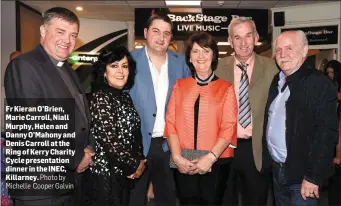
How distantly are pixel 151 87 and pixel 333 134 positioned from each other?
4.83ft

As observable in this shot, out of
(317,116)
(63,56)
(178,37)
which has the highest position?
(178,37)

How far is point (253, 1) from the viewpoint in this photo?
30.4 feet

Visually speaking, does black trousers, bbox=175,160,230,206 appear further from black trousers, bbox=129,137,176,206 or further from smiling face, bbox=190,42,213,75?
smiling face, bbox=190,42,213,75

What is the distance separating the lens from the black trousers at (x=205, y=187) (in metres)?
2.79

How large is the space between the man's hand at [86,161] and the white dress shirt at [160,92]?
2.10ft

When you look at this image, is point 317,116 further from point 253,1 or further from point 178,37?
point 253,1

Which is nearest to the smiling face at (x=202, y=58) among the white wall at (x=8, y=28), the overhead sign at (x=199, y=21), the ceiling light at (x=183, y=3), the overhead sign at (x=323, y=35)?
the overhead sign at (x=199, y=21)

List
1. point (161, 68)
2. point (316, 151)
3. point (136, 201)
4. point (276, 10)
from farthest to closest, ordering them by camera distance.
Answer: point (276, 10) < point (161, 68) < point (136, 201) < point (316, 151)

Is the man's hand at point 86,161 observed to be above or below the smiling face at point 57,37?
below

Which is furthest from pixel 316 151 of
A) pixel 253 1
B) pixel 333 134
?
pixel 253 1

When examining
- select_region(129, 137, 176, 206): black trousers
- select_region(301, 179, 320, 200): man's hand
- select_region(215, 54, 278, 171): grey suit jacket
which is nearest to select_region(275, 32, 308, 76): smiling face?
select_region(215, 54, 278, 171): grey suit jacket

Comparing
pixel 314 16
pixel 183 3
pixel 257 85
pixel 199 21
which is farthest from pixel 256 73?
pixel 314 16

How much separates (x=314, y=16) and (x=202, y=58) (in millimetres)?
8070

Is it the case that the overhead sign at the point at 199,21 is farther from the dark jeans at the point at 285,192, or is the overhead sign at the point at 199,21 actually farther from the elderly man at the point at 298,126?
the dark jeans at the point at 285,192
